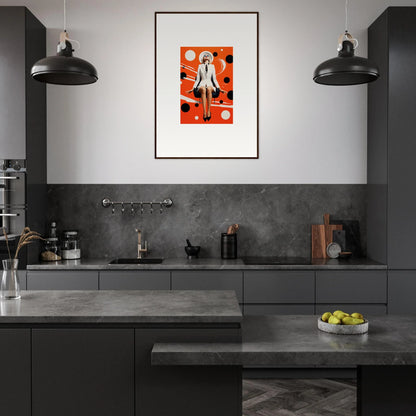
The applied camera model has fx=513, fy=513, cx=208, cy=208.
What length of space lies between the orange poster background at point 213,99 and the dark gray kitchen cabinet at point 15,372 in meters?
3.01

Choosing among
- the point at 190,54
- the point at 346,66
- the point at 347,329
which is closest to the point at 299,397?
the point at 347,329

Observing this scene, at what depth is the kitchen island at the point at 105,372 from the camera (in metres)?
2.52

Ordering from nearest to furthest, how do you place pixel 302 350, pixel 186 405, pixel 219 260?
1. pixel 302 350
2. pixel 186 405
3. pixel 219 260

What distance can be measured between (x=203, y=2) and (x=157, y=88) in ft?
3.13

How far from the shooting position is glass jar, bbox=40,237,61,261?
4.73 m

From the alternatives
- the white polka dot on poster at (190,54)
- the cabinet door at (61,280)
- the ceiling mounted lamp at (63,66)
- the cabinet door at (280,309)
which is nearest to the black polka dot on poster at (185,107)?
the white polka dot on poster at (190,54)

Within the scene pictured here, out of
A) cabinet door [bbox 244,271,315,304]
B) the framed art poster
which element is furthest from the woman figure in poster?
cabinet door [bbox 244,271,315,304]

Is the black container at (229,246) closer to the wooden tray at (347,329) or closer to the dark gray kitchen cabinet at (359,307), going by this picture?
the dark gray kitchen cabinet at (359,307)

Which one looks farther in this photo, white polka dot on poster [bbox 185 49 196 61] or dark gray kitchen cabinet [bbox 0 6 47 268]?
white polka dot on poster [bbox 185 49 196 61]

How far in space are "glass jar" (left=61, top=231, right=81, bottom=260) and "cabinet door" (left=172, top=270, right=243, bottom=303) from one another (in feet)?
3.48

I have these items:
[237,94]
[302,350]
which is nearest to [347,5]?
[237,94]

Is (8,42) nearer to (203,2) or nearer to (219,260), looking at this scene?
(203,2)

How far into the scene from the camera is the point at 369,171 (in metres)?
4.99

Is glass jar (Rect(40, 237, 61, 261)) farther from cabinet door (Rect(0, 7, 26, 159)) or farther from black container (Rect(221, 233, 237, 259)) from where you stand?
black container (Rect(221, 233, 237, 259))
